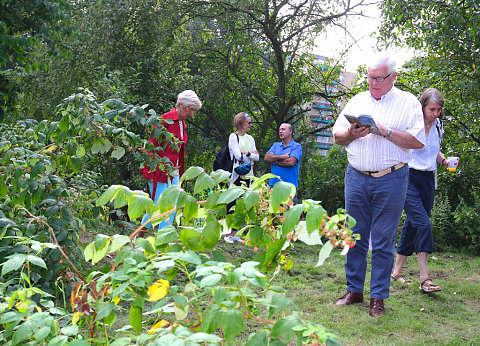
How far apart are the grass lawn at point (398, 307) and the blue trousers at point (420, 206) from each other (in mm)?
531

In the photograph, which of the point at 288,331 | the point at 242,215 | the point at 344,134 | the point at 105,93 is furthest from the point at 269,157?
the point at 288,331

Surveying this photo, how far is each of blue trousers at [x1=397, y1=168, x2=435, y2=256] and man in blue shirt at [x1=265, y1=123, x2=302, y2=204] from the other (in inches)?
97.0

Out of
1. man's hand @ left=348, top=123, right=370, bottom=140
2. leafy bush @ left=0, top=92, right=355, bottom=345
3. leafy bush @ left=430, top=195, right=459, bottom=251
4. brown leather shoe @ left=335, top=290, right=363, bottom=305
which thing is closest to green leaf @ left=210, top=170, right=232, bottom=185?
leafy bush @ left=0, top=92, right=355, bottom=345

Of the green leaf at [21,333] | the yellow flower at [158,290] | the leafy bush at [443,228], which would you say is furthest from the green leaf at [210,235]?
the leafy bush at [443,228]

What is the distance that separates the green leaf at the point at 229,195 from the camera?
1463 mm

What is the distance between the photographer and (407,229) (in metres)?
5.38

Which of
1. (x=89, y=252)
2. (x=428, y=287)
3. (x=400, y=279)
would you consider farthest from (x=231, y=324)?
(x=400, y=279)

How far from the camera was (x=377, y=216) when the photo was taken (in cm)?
418

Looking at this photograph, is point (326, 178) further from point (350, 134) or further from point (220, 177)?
point (220, 177)

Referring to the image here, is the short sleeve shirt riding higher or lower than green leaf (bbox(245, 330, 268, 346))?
higher

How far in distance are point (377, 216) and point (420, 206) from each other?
1.21 metres

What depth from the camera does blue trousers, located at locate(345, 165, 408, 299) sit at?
4.08 metres

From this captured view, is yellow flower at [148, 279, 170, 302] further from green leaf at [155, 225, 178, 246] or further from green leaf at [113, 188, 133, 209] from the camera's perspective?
green leaf at [113, 188, 133, 209]

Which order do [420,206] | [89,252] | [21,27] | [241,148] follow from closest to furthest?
1. [89,252]
2. [420,206]
3. [21,27]
4. [241,148]
